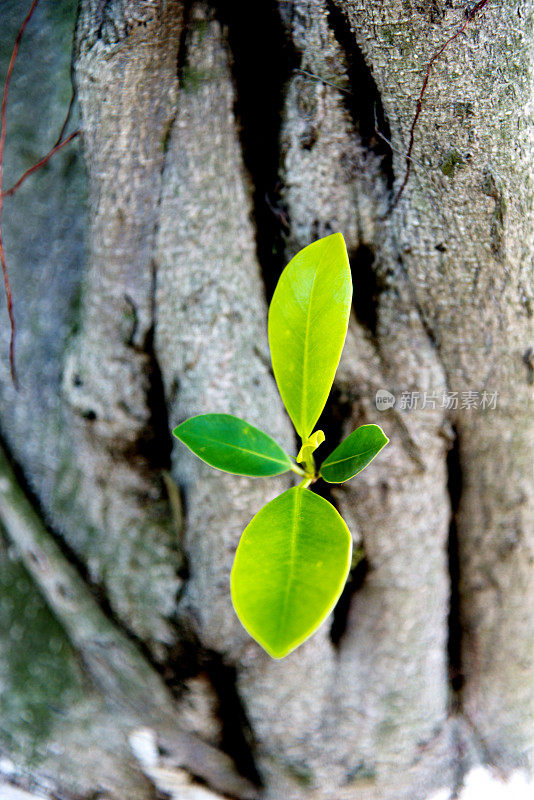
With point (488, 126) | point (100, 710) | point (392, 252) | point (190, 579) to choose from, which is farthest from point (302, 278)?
point (100, 710)

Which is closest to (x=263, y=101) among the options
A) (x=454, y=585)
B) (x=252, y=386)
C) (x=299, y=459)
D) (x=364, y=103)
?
(x=364, y=103)

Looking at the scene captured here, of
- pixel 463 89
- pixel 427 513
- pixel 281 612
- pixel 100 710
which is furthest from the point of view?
pixel 100 710

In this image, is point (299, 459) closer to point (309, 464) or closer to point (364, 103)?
point (309, 464)

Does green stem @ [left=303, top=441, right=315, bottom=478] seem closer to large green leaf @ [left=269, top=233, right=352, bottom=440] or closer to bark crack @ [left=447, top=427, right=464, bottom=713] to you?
large green leaf @ [left=269, top=233, right=352, bottom=440]

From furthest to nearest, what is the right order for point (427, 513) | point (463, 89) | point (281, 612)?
point (427, 513)
point (463, 89)
point (281, 612)

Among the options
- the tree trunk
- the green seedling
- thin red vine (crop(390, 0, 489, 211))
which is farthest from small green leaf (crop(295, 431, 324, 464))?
thin red vine (crop(390, 0, 489, 211))

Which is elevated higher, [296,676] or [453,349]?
[453,349]

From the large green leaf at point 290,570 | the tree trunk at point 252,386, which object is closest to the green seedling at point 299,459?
the large green leaf at point 290,570

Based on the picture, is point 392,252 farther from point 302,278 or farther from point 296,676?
point 296,676
